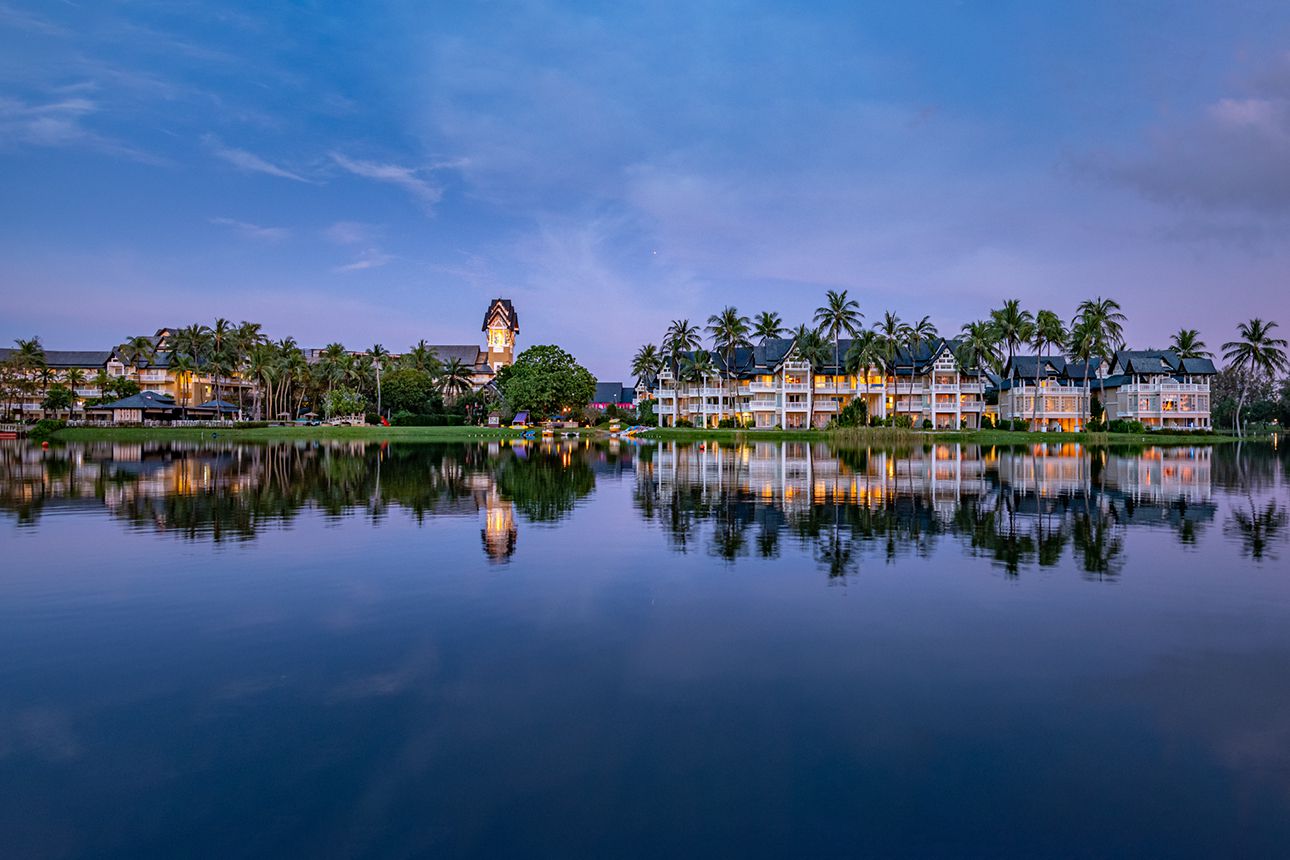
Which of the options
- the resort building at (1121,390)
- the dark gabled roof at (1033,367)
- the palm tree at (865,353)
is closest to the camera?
the palm tree at (865,353)

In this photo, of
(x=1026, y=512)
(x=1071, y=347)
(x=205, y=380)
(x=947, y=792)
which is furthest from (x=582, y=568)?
(x=205, y=380)

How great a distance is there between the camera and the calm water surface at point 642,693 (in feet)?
20.2

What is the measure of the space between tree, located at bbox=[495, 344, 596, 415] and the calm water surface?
279 ft

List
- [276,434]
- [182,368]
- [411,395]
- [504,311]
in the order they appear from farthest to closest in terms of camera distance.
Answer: [504,311] < [182,368] < [411,395] < [276,434]

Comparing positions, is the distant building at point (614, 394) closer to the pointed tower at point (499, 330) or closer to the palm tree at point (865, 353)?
the pointed tower at point (499, 330)

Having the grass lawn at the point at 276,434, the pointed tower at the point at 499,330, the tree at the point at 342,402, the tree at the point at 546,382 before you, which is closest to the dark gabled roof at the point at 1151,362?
the tree at the point at 546,382

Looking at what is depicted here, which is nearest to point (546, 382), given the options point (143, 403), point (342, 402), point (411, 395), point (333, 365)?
point (411, 395)

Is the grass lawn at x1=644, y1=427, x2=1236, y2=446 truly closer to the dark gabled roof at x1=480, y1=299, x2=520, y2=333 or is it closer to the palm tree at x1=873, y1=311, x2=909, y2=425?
the palm tree at x1=873, y1=311, x2=909, y2=425

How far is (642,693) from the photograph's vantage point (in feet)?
28.8

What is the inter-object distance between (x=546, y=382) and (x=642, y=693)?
98.0 m

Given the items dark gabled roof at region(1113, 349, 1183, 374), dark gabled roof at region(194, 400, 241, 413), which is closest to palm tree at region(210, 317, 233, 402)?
dark gabled roof at region(194, 400, 241, 413)

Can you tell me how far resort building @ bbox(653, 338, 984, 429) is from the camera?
113812mm

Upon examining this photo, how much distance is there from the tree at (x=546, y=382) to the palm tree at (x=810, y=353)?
32073 millimetres

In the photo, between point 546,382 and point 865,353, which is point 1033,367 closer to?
point 865,353
